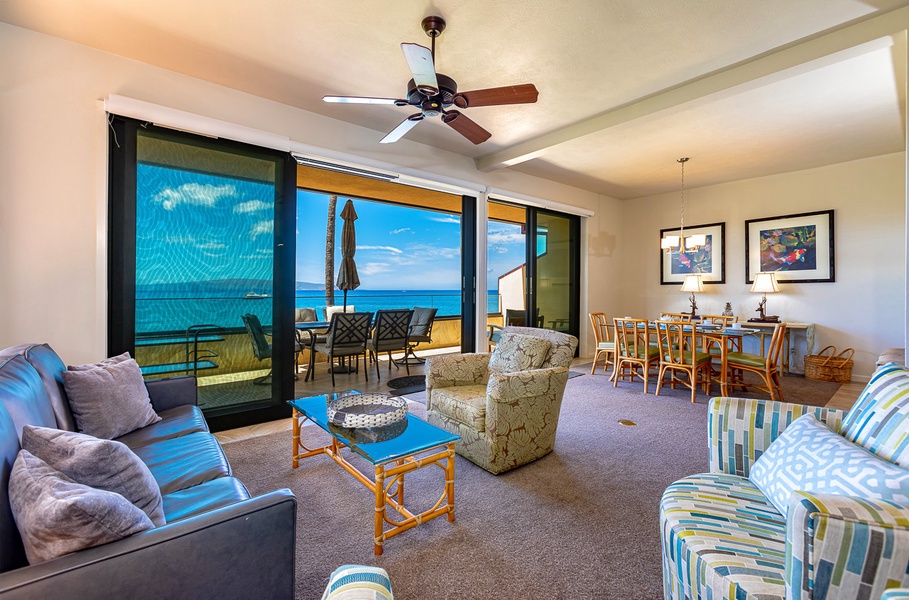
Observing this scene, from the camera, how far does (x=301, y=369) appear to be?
18.7 feet

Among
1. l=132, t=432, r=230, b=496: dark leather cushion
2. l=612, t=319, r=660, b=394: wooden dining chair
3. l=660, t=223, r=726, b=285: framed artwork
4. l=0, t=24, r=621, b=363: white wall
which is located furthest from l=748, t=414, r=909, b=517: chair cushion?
l=660, t=223, r=726, b=285: framed artwork

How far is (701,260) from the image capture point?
20.4 feet

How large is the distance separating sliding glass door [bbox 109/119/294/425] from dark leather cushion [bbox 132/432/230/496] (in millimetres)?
1381

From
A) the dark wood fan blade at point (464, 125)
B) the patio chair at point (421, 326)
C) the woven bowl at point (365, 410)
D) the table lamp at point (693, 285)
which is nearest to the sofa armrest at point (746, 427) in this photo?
the woven bowl at point (365, 410)

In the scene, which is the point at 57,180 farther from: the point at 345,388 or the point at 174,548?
the point at 345,388

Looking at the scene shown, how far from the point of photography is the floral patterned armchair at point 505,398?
2404 millimetres

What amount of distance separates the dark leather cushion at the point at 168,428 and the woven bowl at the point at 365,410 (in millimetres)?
720

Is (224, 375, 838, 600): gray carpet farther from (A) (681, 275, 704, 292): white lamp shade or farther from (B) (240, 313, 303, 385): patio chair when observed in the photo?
(A) (681, 275, 704, 292): white lamp shade

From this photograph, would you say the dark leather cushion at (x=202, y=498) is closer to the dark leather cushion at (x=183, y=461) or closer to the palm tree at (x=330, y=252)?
the dark leather cushion at (x=183, y=461)

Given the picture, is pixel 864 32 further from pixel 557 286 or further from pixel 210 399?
pixel 210 399

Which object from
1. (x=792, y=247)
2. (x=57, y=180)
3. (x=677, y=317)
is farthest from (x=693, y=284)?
(x=57, y=180)

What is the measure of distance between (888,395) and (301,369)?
5.79 m

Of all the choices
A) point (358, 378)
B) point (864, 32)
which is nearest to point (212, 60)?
point (358, 378)

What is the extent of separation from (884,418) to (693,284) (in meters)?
5.33
